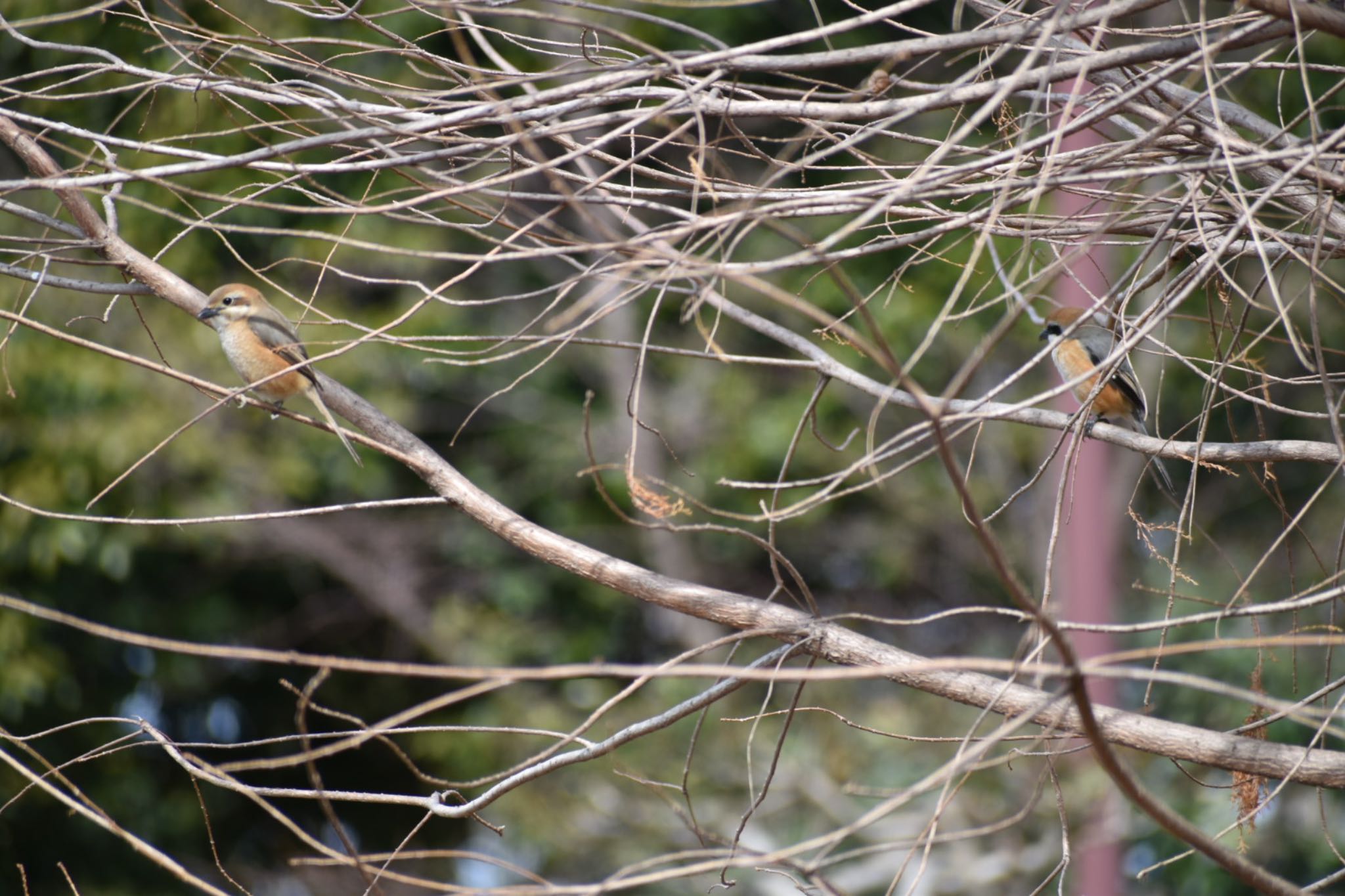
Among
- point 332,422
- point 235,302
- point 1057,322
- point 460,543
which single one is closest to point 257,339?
point 235,302

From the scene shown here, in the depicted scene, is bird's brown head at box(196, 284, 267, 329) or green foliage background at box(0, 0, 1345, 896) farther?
green foliage background at box(0, 0, 1345, 896)

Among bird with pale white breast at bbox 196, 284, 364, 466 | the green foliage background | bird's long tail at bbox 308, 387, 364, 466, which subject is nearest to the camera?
bird's long tail at bbox 308, 387, 364, 466

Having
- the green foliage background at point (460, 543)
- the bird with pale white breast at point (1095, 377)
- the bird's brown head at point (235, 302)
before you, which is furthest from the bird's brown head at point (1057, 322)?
the bird's brown head at point (235, 302)

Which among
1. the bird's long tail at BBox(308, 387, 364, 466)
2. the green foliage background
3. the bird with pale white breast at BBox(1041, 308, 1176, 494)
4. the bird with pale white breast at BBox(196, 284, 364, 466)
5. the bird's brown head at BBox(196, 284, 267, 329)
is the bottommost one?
the green foliage background

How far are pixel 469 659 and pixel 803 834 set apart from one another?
2.99 metres

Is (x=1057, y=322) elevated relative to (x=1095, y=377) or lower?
elevated

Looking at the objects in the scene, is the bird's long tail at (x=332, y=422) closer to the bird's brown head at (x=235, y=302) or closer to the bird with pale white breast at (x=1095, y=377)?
the bird's brown head at (x=235, y=302)

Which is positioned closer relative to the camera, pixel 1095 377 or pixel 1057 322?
pixel 1095 377

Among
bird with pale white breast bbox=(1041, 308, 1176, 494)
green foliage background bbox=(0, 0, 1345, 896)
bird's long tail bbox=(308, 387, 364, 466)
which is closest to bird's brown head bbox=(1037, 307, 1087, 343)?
bird with pale white breast bbox=(1041, 308, 1176, 494)

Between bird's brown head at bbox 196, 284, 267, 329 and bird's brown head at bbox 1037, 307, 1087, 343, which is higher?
bird's brown head at bbox 196, 284, 267, 329

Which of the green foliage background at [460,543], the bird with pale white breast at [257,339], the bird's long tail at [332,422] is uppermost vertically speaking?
the bird's long tail at [332,422]

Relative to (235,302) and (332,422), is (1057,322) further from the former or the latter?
(235,302)

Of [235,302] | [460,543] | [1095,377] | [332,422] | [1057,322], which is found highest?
[332,422]

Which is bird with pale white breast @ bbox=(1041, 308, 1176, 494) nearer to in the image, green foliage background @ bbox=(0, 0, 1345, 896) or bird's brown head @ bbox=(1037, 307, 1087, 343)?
bird's brown head @ bbox=(1037, 307, 1087, 343)
